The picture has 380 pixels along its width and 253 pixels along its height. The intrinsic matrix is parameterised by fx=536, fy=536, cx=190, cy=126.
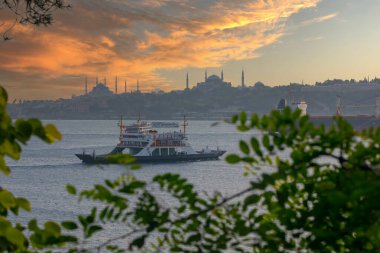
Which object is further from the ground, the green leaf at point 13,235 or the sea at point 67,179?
the green leaf at point 13,235

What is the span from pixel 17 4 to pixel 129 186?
6.02m

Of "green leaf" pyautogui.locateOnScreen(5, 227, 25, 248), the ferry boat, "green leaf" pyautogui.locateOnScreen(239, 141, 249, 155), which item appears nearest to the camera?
"green leaf" pyautogui.locateOnScreen(5, 227, 25, 248)

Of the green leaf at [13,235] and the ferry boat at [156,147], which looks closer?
the green leaf at [13,235]

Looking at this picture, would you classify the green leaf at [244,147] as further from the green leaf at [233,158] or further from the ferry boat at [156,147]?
the ferry boat at [156,147]

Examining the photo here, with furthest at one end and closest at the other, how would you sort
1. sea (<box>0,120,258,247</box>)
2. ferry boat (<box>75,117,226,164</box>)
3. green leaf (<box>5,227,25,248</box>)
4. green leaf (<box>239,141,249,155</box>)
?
Result: ferry boat (<box>75,117,226,164</box>)
sea (<box>0,120,258,247</box>)
green leaf (<box>239,141,249,155</box>)
green leaf (<box>5,227,25,248</box>)

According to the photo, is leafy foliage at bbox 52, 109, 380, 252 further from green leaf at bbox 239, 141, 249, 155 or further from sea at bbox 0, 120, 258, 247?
sea at bbox 0, 120, 258, 247

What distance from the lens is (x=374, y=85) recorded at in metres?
200

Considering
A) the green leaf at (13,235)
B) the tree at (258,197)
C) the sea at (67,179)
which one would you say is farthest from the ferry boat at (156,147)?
the green leaf at (13,235)

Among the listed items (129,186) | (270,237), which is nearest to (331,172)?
(270,237)

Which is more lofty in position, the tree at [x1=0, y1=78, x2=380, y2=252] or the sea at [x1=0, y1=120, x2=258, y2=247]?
the tree at [x1=0, y1=78, x2=380, y2=252]

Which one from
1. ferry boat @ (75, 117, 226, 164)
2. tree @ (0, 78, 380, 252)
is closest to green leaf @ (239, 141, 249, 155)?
tree @ (0, 78, 380, 252)

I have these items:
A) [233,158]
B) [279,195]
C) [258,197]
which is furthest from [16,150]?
[279,195]

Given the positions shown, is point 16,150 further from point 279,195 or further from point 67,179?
point 67,179

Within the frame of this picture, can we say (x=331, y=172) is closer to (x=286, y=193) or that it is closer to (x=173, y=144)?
(x=286, y=193)
